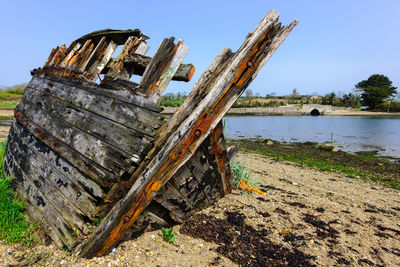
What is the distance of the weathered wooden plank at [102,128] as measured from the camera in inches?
90.0

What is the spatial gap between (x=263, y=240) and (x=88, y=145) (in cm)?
251

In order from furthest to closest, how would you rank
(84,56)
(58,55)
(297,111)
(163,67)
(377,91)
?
(377,91)
(297,111)
(58,55)
(84,56)
(163,67)

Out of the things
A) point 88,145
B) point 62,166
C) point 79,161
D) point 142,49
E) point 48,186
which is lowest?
point 48,186

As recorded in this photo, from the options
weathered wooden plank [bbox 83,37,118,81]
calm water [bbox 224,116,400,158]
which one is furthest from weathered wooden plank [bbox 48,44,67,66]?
calm water [bbox 224,116,400,158]

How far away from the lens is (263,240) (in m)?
3.03

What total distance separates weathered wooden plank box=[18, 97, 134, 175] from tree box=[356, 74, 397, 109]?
8938cm

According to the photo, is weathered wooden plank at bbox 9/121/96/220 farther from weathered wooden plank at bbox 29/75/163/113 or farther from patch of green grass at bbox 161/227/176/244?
weathered wooden plank at bbox 29/75/163/113

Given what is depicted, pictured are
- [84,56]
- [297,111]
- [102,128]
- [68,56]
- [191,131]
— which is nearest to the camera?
[191,131]

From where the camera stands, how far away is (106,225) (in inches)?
88.2

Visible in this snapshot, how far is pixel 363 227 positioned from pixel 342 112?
2813 inches

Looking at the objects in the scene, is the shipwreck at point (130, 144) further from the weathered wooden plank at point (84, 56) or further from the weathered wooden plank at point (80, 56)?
the weathered wooden plank at point (80, 56)

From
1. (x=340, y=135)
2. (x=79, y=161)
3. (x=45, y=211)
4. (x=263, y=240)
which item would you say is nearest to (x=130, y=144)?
(x=79, y=161)

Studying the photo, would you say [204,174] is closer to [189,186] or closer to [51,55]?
[189,186]

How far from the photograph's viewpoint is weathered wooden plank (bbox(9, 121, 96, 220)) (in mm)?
2447
